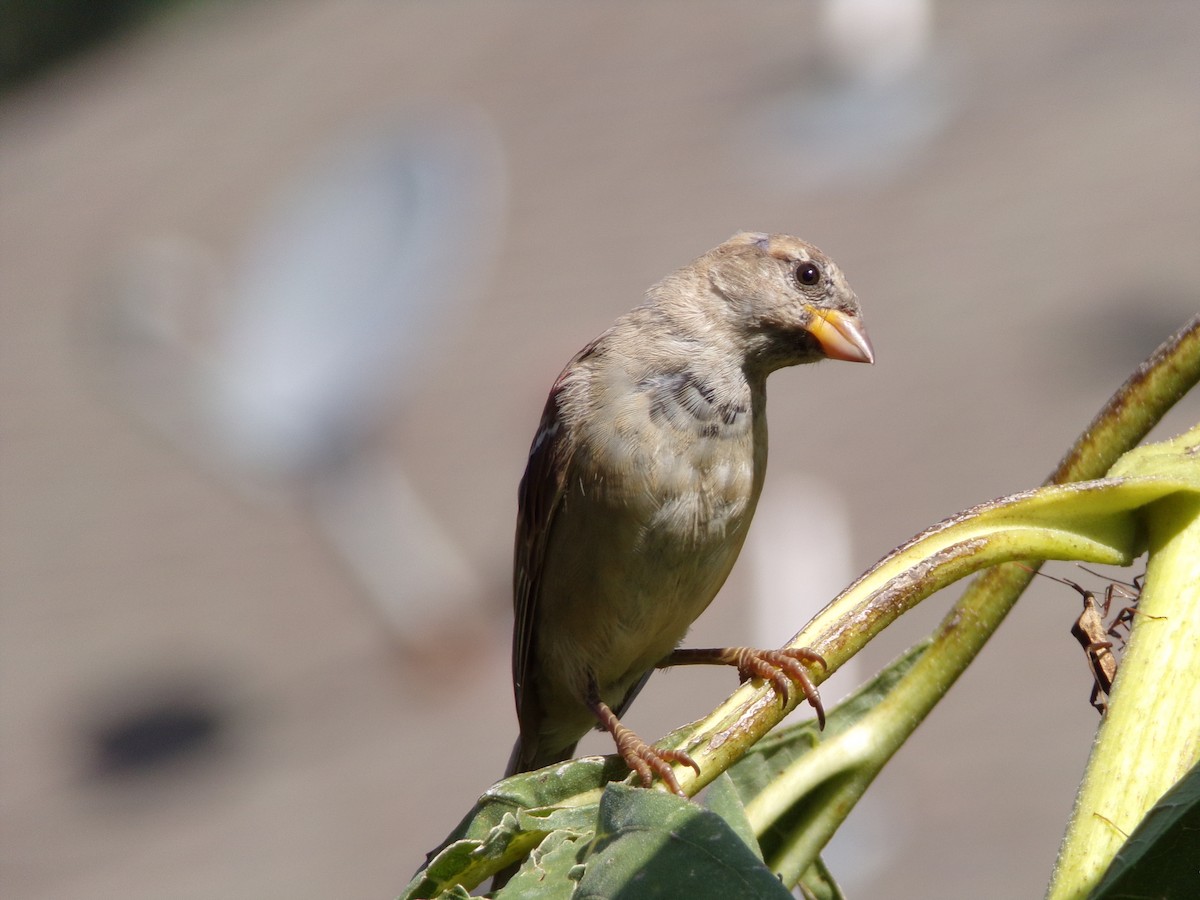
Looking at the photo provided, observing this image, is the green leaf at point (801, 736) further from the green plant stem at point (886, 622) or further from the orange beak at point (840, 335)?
the orange beak at point (840, 335)

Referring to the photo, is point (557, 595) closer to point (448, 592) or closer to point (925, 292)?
point (448, 592)

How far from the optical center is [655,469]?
3.42 m

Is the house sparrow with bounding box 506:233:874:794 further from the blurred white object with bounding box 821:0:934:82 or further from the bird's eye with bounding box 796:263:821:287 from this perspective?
the blurred white object with bounding box 821:0:934:82

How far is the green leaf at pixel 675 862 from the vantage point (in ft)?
4.82

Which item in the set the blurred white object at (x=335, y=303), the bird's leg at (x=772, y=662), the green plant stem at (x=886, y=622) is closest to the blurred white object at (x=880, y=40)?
the blurred white object at (x=335, y=303)

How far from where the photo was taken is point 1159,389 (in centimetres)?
180

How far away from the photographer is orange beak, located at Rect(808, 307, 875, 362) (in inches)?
145

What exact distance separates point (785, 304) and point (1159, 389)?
2023 mm

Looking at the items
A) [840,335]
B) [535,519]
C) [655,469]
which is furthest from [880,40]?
[655,469]

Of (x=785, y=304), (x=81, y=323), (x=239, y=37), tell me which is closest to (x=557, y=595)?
(x=785, y=304)

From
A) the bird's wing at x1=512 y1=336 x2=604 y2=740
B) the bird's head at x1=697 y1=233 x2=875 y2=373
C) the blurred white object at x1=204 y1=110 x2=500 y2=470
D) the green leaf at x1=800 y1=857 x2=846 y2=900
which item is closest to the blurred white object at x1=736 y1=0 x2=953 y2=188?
the blurred white object at x1=204 y1=110 x2=500 y2=470

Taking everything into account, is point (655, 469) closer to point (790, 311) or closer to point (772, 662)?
point (790, 311)

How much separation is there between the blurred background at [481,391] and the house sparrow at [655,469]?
11.7 feet

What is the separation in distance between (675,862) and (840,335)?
2.42m
